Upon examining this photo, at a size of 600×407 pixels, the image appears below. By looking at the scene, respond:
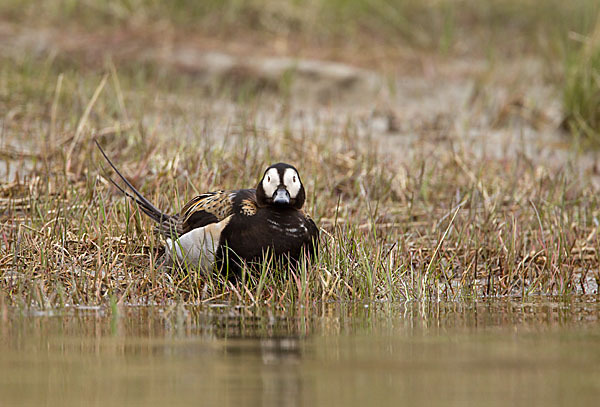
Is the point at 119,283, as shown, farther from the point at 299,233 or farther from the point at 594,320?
the point at 594,320

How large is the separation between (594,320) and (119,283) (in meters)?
2.57

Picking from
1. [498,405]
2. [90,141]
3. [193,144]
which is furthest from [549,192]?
[498,405]

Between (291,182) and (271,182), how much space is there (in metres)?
0.11

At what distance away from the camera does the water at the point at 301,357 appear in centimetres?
313

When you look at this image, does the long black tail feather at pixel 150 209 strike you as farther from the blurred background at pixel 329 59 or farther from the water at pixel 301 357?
the blurred background at pixel 329 59

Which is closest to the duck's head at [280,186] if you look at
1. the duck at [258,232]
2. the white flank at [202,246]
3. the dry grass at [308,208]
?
the duck at [258,232]

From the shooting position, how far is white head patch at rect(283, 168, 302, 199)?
5.49 metres

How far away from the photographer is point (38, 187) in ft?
22.9

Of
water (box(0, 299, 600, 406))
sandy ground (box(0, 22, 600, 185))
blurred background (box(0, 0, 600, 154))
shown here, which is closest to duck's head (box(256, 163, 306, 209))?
water (box(0, 299, 600, 406))

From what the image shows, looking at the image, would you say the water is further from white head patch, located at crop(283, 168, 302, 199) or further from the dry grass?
white head patch, located at crop(283, 168, 302, 199)

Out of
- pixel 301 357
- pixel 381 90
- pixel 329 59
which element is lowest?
pixel 301 357

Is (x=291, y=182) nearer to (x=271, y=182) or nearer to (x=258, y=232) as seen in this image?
(x=271, y=182)

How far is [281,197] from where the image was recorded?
212 inches

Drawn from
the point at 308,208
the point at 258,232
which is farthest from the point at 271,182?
the point at 308,208
